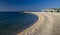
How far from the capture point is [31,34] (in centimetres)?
1521

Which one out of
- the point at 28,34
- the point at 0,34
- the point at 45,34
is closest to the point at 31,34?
the point at 28,34

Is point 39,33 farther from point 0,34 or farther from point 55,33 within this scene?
point 0,34

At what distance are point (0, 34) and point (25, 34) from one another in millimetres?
3336

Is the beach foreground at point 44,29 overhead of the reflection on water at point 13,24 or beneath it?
overhead

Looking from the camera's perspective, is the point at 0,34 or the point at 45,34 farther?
the point at 0,34

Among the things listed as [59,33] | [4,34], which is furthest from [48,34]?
[4,34]

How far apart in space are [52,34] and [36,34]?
5.66 feet

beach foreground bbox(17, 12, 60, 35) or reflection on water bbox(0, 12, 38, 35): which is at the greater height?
beach foreground bbox(17, 12, 60, 35)

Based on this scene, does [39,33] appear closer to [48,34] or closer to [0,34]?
[48,34]

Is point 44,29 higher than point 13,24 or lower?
higher

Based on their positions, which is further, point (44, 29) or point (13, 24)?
point (13, 24)

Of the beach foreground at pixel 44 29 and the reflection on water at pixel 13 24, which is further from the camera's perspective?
the reflection on water at pixel 13 24

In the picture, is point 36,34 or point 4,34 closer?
point 36,34

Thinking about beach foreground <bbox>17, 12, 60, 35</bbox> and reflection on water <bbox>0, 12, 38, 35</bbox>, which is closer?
beach foreground <bbox>17, 12, 60, 35</bbox>
